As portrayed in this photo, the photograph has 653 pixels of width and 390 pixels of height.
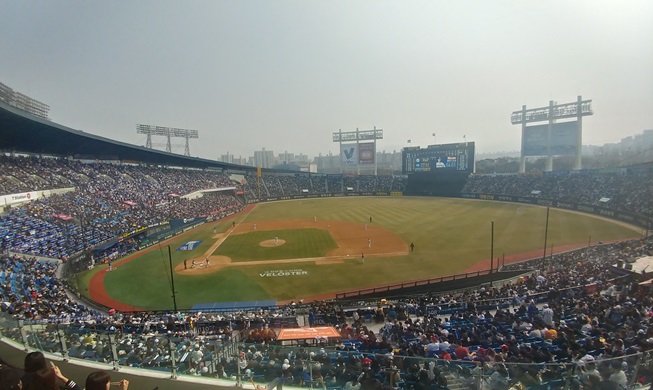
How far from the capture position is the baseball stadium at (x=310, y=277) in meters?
6.23

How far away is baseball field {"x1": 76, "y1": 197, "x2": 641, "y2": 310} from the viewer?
929 inches

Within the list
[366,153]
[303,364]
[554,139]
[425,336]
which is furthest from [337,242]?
[366,153]

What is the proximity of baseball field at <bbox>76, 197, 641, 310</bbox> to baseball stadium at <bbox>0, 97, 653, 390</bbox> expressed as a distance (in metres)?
0.24

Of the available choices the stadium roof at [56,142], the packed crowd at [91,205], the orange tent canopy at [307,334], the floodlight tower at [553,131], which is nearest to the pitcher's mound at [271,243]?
the packed crowd at [91,205]

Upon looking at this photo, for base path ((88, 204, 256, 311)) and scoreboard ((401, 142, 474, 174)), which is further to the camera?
scoreboard ((401, 142, 474, 174))

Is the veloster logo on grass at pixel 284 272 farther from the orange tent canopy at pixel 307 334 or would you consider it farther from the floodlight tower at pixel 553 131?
the floodlight tower at pixel 553 131

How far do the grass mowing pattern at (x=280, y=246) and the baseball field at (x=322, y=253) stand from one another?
0.11m

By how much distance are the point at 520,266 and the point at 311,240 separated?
20712 millimetres

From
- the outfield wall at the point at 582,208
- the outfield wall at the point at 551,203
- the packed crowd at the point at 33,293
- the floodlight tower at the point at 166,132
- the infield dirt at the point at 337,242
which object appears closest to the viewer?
the packed crowd at the point at 33,293

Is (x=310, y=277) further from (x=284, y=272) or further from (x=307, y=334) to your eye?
(x=307, y=334)

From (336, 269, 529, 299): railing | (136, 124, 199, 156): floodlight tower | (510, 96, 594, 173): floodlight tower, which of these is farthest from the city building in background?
(510, 96, 594, 173): floodlight tower

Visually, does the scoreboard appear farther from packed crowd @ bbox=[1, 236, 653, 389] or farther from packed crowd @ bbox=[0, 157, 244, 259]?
packed crowd @ bbox=[1, 236, 653, 389]

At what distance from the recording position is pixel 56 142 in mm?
47188

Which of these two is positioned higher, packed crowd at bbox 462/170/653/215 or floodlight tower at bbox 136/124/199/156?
floodlight tower at bbox 136/124/199/156
